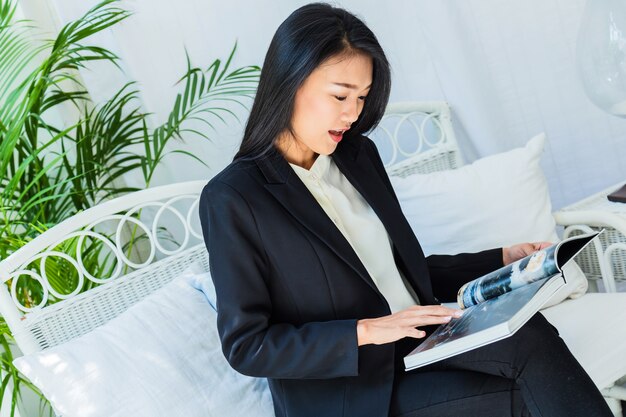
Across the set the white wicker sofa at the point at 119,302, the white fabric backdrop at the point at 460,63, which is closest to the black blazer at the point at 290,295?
the white wicker sofa at the point at 119,302

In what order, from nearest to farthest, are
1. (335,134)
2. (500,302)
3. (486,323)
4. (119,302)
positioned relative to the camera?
(486,323)
(500,302)
(335,134)
(119,302)

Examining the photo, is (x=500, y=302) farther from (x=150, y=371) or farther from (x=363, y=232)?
(x=150, y=371)

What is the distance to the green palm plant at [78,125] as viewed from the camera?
2.20 meters

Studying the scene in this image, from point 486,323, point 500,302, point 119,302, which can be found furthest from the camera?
point 119,302

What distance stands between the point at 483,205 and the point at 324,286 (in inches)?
34.3

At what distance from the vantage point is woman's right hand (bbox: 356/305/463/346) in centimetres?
135

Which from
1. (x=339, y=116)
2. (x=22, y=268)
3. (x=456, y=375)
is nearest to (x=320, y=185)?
(x=339, y=116)

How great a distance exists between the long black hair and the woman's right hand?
39cm

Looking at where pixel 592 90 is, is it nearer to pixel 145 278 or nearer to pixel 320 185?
pixel 320 185

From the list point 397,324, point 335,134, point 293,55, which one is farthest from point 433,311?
point 293,55

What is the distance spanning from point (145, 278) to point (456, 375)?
2.79 ft

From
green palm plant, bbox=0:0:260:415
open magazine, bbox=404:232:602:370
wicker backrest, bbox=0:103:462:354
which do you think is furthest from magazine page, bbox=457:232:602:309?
green palm plant, bbox=0:0:260:415

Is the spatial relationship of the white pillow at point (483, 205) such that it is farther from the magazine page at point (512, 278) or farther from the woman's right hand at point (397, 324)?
the woman's right hand at point (397, 324)

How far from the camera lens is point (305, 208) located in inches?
58.4
